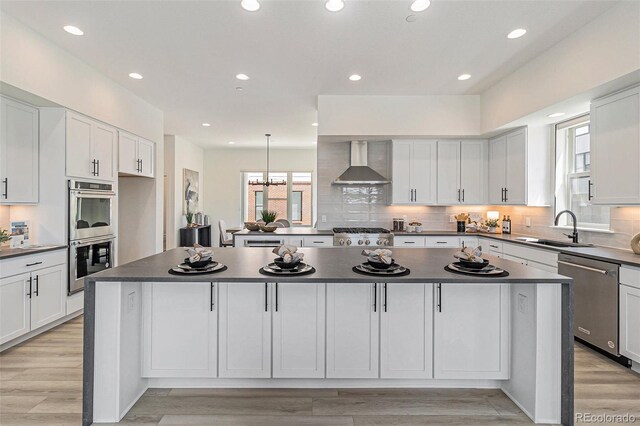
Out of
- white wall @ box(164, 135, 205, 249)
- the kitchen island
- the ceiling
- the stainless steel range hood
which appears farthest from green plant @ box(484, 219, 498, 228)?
white wall @ box(164, 135, 205, 249)

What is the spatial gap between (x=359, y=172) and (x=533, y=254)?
258cm

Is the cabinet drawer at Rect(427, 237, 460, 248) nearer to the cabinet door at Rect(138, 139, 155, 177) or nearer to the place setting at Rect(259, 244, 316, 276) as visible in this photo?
the place setting at Rect(259, 244, 316, 276)

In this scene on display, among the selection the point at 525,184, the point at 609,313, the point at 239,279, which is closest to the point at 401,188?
the point at 525,184

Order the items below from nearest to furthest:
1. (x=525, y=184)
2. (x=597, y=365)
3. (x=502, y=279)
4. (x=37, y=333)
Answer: (x=502, y=279)
(x=597, y=365)
(x=37, y=333)
(x=525, y=184)

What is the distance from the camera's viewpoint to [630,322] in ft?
8.06

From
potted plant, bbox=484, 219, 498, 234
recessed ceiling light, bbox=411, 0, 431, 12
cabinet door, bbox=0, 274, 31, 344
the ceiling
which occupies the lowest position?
cabinet door, bbox=0, 274, 31, 344

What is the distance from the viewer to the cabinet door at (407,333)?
2.17m

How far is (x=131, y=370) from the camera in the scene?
2.02 meters

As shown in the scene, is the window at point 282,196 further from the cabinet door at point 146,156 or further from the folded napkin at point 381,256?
the folded napkin at point 381,256

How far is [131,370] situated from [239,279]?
1.01 meters

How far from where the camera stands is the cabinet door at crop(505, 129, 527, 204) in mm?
4094

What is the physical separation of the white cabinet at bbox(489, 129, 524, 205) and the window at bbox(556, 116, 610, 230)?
40cm

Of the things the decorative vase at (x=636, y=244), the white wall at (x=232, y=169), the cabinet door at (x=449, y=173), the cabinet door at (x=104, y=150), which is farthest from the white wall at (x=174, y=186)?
the decorative vase at (x=636, y=244)

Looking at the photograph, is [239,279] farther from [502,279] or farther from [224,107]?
[224,107]
